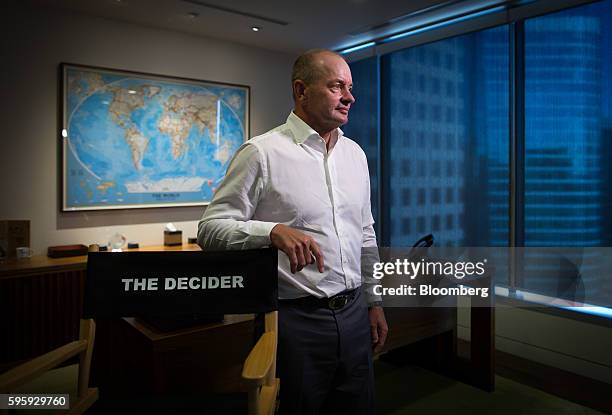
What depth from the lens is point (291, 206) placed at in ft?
4.85

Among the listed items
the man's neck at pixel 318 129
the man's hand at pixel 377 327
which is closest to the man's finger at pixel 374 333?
the man's hand at pixel 377 327

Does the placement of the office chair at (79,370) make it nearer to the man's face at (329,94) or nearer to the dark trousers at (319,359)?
the dark trousers at (319,359)

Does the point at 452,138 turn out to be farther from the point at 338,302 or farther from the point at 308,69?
the point at 338,302

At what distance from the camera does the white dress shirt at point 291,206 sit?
1450mm

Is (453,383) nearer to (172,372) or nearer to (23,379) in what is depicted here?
Result: (172,372)

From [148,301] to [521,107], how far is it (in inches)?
117

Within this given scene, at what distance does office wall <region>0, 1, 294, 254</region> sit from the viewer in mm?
3184

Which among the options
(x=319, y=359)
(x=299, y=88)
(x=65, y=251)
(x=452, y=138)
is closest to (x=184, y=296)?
(x=319, y=359)

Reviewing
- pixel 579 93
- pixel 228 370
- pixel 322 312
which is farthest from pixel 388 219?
pixel 322 312

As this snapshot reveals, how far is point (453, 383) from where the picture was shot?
2969 millimetres

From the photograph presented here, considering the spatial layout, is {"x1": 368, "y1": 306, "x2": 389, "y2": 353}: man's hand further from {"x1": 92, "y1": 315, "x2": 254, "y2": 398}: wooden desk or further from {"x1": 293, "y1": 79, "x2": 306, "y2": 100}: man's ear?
{"x1": 293, "y1": 79, "x2": 306, "y2": 100}: man's ear

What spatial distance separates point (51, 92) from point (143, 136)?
0.69 meters

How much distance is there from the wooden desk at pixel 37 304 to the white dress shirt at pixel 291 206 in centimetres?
200

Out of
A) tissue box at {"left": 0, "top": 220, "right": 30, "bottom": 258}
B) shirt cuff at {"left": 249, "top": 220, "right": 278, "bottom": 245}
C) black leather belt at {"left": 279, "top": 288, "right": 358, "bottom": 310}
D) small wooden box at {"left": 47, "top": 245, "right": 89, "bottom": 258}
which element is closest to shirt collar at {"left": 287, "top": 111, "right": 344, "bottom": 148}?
shirt cuff at {"left": 249, "top": 220, "right": 278, "bottom": 245}
